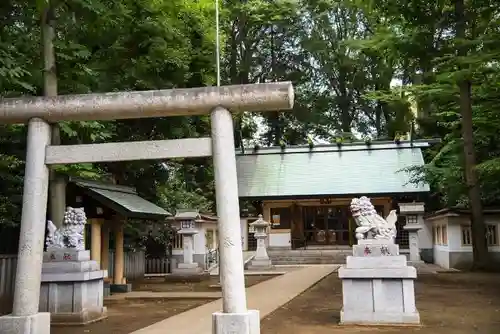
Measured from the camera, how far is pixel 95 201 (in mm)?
14141

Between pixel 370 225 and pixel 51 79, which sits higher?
pixel 51 79

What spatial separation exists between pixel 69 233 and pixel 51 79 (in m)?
3.54

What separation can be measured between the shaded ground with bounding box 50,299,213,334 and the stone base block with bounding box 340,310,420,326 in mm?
3721

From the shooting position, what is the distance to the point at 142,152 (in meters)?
7.20

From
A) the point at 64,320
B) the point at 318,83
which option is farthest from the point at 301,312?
the point at 318,83

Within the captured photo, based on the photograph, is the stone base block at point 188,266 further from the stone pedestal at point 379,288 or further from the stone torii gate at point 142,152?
the stone torii gate at point 142,152

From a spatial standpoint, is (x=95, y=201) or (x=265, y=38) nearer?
(x=95, y=201)

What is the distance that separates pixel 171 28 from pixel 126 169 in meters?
6.24

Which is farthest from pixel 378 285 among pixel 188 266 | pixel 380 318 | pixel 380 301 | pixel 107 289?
pixel 188 266

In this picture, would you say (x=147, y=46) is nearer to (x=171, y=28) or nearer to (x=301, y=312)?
(x=171, y=28)

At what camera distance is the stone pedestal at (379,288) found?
8548 mm

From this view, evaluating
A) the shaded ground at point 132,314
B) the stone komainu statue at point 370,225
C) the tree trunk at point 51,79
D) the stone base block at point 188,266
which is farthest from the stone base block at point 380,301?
the stone base block at point 188,266

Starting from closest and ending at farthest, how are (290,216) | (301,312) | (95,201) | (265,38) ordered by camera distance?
(301,312) < (95,201) < (290,216) < (265,38)

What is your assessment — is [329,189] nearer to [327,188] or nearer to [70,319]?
[327,188]
